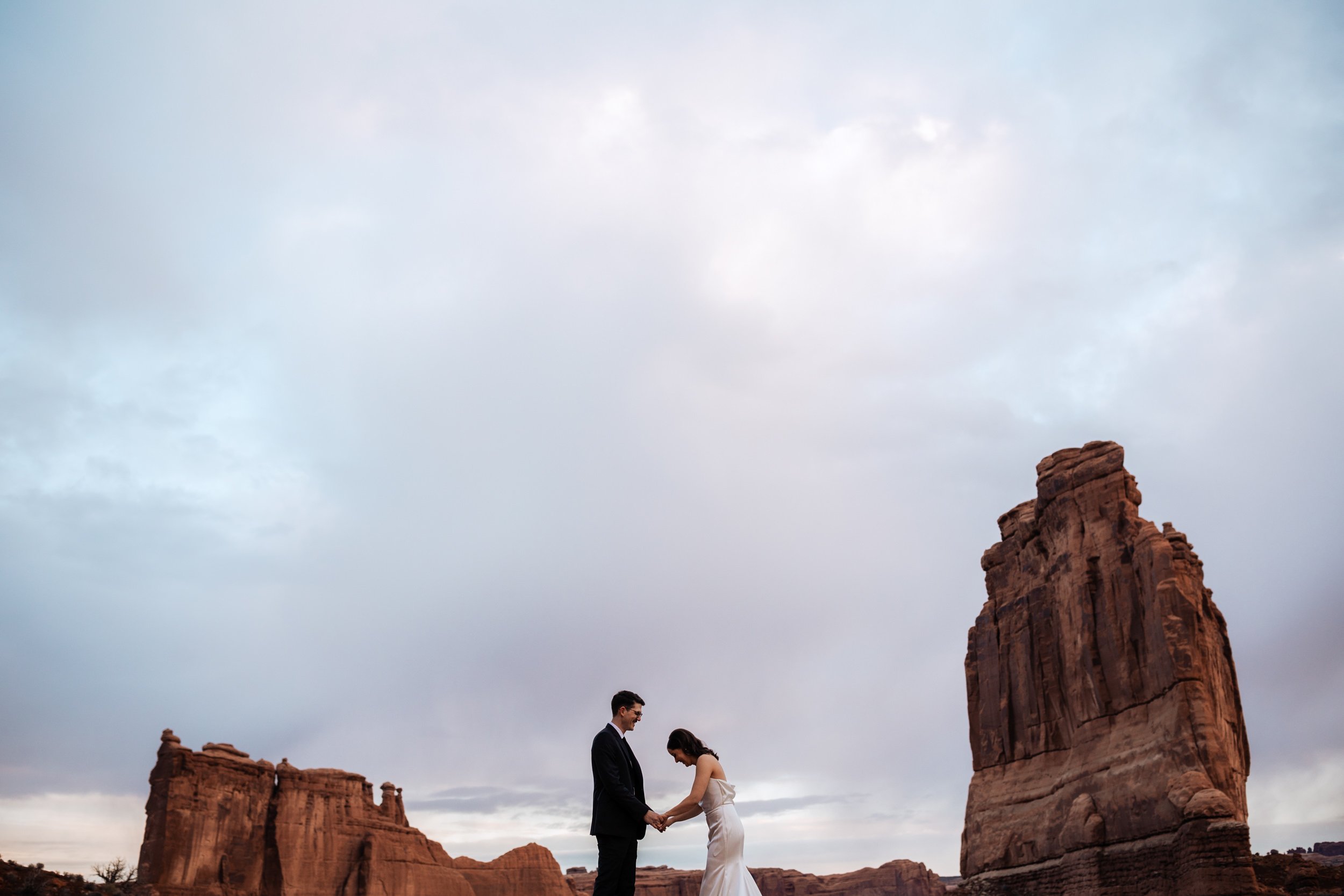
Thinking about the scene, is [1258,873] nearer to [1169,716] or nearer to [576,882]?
[1169,716]

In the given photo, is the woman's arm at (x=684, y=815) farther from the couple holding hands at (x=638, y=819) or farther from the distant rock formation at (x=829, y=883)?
the distant rock formation at (x=829, y=883)

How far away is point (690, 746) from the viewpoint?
30.2 ft

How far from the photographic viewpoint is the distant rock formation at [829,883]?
327ft

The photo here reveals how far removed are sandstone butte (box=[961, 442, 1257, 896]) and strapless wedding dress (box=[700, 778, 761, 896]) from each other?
19.7m

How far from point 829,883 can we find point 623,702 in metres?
106

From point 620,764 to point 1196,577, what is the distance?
28.5 meters

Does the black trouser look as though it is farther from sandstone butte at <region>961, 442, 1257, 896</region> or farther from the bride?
sandstone butte at <region>961, 442, 1257, 896</region>

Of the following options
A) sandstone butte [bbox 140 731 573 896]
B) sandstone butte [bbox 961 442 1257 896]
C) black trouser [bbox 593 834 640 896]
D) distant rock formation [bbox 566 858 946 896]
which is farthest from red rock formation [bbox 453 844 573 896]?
black trouser [bbox 593 834 640 896]

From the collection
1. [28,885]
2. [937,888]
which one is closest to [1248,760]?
[28,885]

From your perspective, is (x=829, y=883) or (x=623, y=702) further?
(x=829, y=883)

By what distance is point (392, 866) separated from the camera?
65062mm

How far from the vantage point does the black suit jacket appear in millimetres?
8781

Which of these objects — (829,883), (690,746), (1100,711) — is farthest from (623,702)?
(829,883)

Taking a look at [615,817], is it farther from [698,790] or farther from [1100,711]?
[1100,711]
